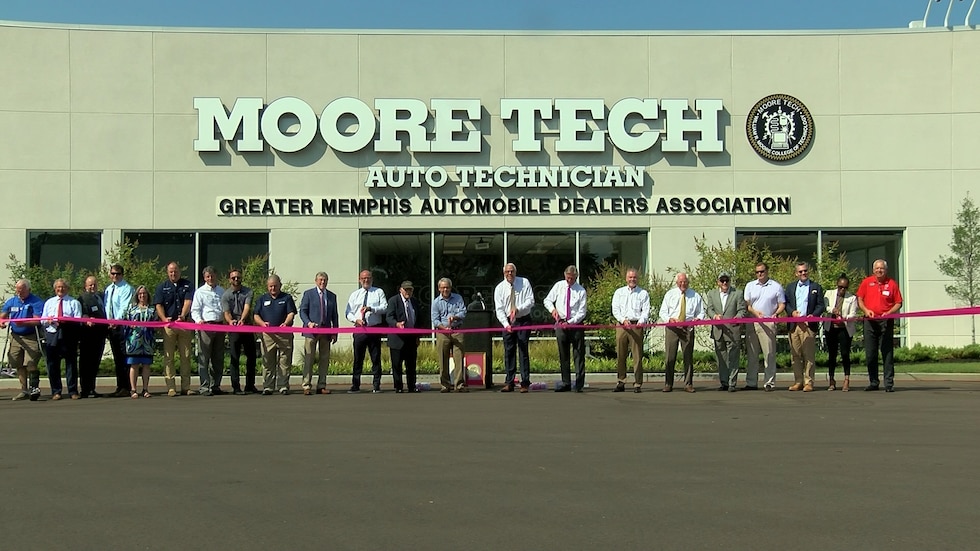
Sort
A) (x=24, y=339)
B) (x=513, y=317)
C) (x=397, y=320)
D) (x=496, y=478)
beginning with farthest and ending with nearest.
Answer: (x=397, y=320)
(x=513, y=317)
(x=24, y=339)
(x=496, y=478)

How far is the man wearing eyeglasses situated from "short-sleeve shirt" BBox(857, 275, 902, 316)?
1216 mm

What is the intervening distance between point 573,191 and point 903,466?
54.8ft

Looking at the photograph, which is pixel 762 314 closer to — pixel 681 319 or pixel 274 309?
pixel 681 319

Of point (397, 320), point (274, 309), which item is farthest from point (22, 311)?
point (397, 320)

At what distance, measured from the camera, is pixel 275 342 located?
16234mm

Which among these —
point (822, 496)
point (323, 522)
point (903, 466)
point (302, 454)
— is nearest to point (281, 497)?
point (323, 522)

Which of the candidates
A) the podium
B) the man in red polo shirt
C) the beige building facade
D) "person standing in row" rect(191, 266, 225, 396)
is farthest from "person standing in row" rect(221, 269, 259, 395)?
the man in red polo shirt

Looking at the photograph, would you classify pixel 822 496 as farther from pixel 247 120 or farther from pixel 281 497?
pixel 247 120

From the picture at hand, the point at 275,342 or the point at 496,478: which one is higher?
the point at 275,342

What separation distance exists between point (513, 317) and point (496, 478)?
8.67 meters

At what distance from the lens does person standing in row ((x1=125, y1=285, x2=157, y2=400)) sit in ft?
50.9

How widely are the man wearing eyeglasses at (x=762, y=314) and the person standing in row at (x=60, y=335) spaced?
982 cm

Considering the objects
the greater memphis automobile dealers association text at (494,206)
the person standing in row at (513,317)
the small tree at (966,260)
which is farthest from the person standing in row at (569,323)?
the small tree at (966,260)

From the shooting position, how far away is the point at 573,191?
24391mm
